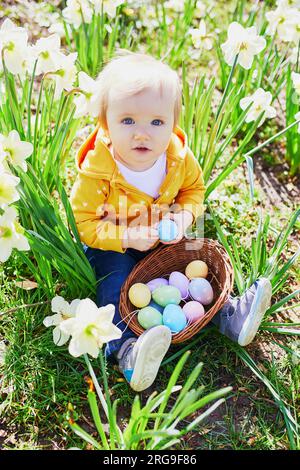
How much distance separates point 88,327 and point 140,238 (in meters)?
0.66

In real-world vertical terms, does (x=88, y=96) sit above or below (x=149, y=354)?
above

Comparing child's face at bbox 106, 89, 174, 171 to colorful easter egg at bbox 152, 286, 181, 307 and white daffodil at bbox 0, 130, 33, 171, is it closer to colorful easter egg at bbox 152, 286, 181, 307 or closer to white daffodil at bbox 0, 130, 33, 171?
white daffodil at bbox 0, 130, 33, 171

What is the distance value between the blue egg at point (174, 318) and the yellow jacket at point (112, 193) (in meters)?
0.32

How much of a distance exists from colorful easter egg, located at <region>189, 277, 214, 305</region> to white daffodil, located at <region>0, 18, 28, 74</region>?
1069 mm

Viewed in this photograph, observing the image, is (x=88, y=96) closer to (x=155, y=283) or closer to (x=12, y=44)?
(x=12, y=44)

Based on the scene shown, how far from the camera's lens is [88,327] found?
1611 mm

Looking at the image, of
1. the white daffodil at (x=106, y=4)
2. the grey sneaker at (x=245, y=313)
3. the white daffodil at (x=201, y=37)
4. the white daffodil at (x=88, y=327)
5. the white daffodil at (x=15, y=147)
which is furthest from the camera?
the white daffodil at (x=201, y=37)

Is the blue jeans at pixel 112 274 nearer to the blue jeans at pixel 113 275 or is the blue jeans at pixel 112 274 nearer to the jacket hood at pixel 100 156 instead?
the blue jeans at pixel 113 275

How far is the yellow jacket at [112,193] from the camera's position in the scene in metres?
2.17

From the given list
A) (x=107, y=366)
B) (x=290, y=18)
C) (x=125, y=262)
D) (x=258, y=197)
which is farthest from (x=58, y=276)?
(x=290, y=18)

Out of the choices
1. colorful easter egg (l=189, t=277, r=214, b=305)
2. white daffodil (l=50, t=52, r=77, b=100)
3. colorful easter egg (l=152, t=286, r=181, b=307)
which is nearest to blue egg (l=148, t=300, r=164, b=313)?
colorful easter egg (l=152, t=286, r=181, b=307)

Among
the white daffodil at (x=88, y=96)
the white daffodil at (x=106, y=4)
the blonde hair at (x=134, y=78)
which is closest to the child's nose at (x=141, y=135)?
the blonde hair at (x=134, y=78)

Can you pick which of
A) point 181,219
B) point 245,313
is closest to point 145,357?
point 245,313

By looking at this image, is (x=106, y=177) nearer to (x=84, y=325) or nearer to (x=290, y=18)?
(x=84, y=325)
